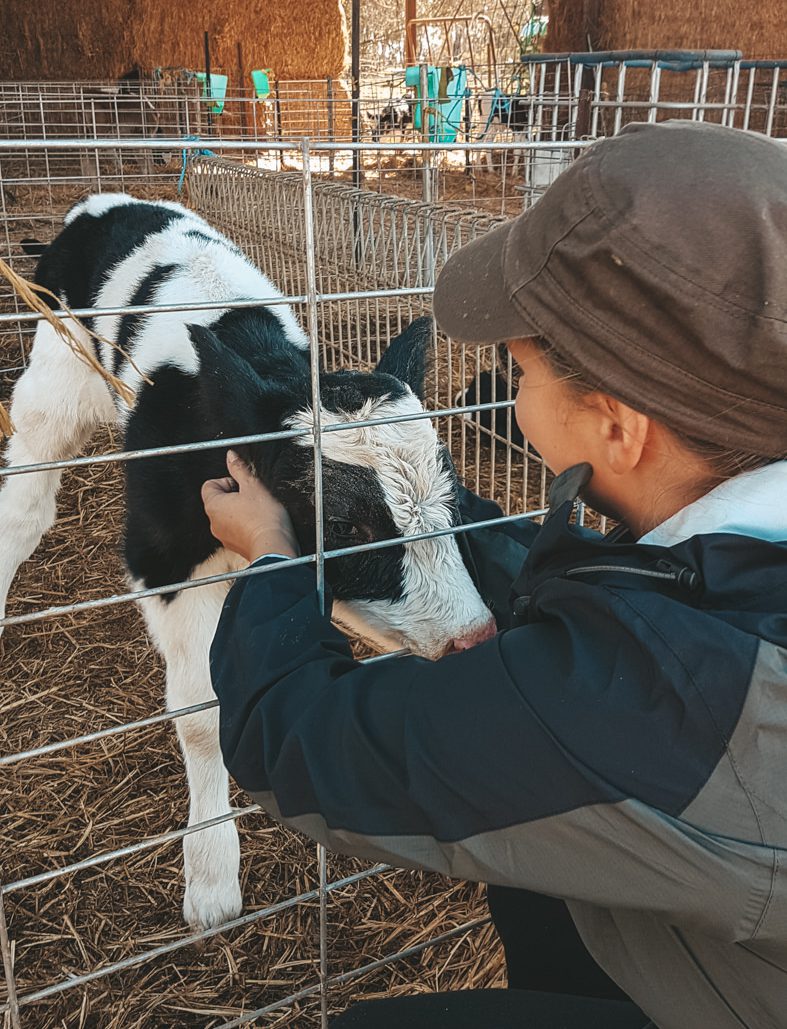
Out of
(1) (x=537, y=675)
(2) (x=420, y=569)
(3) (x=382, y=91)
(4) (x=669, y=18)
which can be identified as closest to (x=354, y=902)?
(2) (x=420, y=569)

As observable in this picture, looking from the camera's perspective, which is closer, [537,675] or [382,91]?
[537,675]

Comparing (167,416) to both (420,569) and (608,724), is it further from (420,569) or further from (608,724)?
(608,724)

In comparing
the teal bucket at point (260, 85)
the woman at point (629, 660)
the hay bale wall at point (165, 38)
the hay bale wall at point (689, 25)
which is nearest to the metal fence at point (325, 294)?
the woman at point (629, 660)

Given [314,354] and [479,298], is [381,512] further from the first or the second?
[479,298]

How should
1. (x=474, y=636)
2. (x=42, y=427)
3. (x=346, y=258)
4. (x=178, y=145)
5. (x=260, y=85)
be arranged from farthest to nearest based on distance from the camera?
(x=260, y=85) → (x=346, y=258) → (x=42, y=427) → (x=474, y=636) → (x=178, y=145)

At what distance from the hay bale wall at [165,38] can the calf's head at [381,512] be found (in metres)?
15.3

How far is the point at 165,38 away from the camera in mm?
15023

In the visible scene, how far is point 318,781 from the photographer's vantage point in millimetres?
1141

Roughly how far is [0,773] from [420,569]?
1.76 metres

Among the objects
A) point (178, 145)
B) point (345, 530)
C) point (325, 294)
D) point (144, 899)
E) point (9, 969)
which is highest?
Result: point (178, 145)

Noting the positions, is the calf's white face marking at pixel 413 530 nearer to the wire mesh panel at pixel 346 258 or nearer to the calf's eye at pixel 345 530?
the calf's eye at pixel 345 530

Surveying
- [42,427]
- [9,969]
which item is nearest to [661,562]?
[9,969]

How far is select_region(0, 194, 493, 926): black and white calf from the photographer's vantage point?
6.38 feet

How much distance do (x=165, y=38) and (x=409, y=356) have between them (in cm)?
1527
